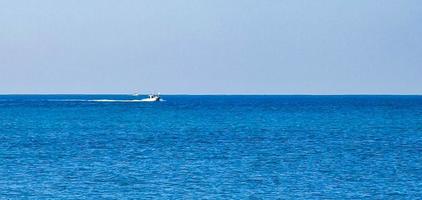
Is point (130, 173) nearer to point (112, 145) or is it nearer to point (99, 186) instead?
point (99, 186)

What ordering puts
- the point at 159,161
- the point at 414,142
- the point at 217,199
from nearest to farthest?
the point at 217,199, the point at 159,161, the point at 414,142

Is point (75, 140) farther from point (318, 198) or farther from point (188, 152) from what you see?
point (318, 198)

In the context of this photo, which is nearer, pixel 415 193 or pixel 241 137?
pixel 415 193

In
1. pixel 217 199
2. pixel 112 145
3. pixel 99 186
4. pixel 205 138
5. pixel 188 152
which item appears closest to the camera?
pixel 217 199

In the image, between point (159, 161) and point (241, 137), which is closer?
point (159, 161)

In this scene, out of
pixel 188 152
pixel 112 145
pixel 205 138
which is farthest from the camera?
pixel 205 138

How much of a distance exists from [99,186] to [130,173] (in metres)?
5.96

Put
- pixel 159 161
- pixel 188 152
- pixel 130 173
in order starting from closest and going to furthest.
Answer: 1. pixel 130 173
2. pixel 159 161
3. pixel 188 152

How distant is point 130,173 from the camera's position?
57.4 m

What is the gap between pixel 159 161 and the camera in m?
65.8

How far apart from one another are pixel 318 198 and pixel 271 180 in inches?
267

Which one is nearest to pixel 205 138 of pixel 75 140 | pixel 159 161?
pixel 75 140

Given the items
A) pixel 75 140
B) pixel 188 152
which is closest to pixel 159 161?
pixel 188 152

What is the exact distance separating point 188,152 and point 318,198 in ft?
88.4
